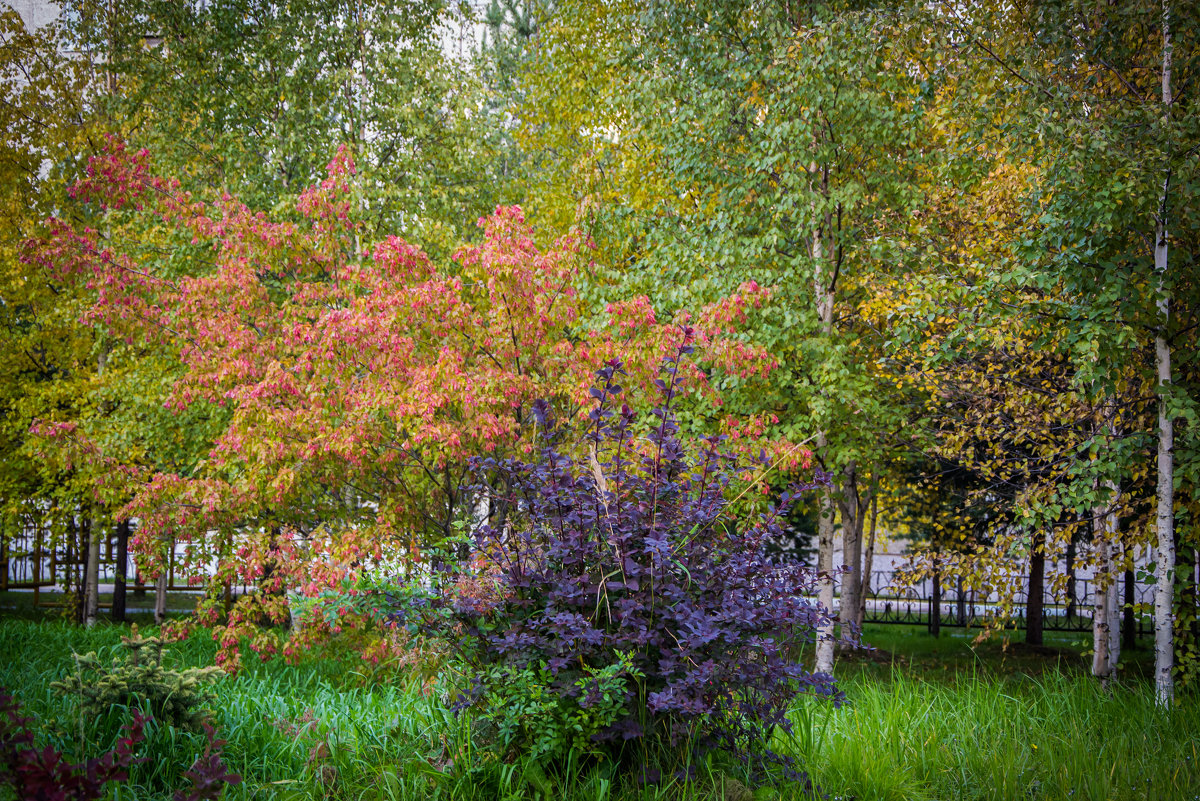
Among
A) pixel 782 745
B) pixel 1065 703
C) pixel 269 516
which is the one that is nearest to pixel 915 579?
pixel 1065 703

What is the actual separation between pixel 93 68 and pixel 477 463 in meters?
12.0

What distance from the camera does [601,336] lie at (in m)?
6.54

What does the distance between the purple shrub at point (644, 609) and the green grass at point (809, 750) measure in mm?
223

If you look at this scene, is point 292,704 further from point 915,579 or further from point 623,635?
point 915,579

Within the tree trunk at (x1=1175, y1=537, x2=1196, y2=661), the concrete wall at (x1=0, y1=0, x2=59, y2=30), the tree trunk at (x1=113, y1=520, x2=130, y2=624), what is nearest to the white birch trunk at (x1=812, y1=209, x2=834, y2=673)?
the tree trunk at (x1=1175, y1=537, x2=1196, y2=661)

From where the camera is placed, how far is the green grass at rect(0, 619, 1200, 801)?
335 centimetres

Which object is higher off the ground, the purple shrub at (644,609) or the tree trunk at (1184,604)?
the purple shrub at (644,609)

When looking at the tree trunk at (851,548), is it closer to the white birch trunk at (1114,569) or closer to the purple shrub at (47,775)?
the white birch trunk at (1114,569)

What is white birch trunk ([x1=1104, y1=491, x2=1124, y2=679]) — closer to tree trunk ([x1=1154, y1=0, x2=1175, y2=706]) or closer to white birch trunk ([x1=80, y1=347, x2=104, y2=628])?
tree trunk ([x1=1154, y1=0, x2=1175, y2=706])

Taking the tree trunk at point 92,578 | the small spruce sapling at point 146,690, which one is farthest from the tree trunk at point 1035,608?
the tree trunk at point 92,578

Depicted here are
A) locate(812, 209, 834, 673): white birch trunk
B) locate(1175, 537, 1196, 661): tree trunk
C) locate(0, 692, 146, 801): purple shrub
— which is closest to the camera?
locate(0, 692, 146, 801): purple shrub

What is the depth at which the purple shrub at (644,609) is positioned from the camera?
123 inches

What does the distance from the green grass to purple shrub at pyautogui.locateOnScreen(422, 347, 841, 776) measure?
0.73ft

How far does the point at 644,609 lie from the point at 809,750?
3.85 ft
